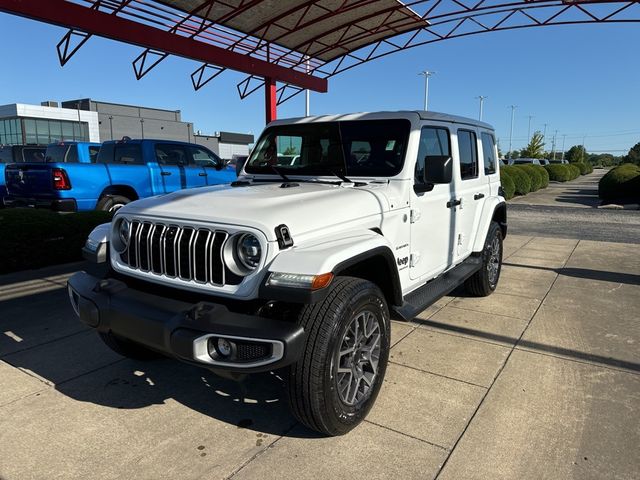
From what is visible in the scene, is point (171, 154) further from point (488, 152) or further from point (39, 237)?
point (488, 152)

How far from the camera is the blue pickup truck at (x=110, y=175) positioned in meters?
8.02

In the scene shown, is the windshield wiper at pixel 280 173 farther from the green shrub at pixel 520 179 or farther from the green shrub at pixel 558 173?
the green shrub at pixel 558 173

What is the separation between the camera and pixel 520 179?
67.0 ft

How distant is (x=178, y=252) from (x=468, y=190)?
317 centimetres

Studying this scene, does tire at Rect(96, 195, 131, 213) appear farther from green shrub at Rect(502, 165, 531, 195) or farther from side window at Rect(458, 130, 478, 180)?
green shrub at Rect(502, 165, 531, 195)

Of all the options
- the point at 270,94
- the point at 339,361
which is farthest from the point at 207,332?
the point at 270,94

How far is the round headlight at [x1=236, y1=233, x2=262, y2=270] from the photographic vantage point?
2.51m

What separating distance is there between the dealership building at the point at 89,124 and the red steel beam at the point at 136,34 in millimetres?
46916

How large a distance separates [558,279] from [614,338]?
231cm

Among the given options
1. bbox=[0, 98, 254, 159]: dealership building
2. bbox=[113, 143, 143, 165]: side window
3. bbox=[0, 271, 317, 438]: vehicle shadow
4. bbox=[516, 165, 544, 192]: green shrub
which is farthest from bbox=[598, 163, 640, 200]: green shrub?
bbox=[0, 98, 254, 159]: dealership building

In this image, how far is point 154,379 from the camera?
345 cm

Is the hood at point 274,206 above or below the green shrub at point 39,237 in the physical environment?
above

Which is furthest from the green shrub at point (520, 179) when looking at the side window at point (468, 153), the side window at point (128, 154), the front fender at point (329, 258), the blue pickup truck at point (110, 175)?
the front fender at point (329, 258)

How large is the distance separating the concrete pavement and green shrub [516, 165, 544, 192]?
18.6 metres
